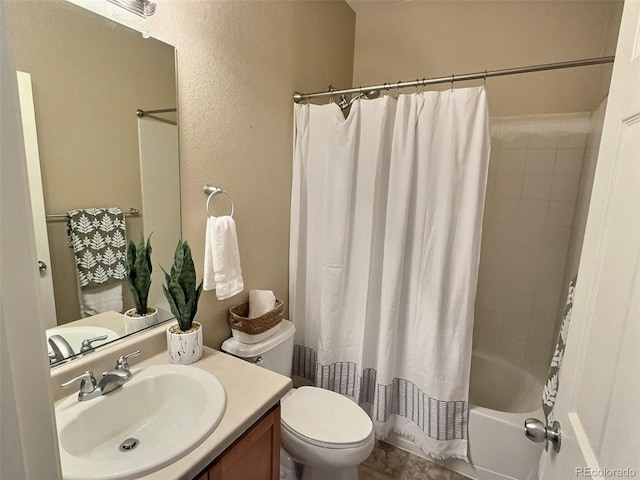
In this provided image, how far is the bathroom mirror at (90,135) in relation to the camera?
92 cm

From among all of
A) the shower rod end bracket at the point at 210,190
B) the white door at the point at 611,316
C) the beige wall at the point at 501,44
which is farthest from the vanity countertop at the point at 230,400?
the beige wall at the point at 501,44

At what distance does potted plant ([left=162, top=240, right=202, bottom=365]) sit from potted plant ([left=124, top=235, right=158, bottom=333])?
0.08m

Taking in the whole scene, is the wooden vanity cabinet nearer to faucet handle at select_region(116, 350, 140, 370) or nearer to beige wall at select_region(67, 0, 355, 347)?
faucet handle at select_region(116, 350, 140, 370)

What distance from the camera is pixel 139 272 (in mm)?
1191

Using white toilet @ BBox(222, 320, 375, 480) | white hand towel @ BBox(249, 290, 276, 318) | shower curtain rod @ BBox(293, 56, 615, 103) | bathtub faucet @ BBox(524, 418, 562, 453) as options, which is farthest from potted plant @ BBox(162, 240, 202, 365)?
shower curtain rod @ BBox(293, 56, 615, 103)

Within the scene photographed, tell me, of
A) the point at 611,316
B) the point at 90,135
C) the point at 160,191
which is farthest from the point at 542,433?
the point at 90,135

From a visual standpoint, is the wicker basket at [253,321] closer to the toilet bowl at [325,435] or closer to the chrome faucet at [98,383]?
the toilet bowl at [325,435]

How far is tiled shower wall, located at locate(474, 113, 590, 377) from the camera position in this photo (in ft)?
6.56

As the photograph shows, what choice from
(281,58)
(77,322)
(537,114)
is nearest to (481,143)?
(537,114)

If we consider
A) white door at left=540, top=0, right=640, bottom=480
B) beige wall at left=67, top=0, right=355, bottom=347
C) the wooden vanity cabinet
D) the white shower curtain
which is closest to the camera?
white door at left=540, top=0, right=640, bottom=480

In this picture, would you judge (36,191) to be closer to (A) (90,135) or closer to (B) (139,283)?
(A) (90,135)

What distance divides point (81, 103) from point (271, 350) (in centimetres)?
122

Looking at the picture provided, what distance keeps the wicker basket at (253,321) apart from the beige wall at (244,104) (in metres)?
0.05

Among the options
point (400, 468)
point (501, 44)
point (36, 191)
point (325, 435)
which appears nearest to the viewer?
point (36, 191)
